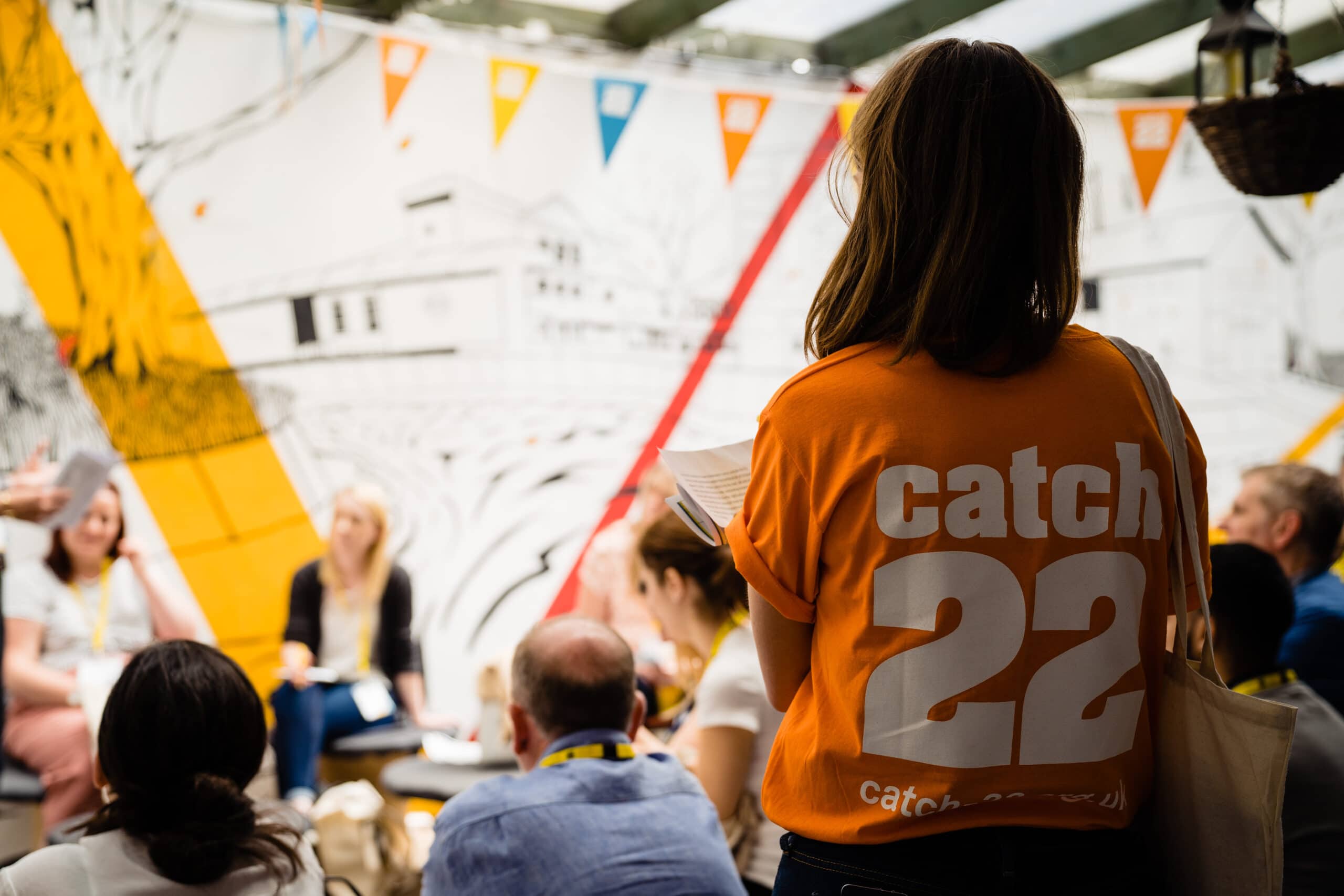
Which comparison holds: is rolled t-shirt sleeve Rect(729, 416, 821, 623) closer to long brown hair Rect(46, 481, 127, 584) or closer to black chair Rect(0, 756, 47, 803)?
black chair Rect(0, 756, 47, 803)

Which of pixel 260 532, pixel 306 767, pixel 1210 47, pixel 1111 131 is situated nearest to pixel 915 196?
pixel 1210 47

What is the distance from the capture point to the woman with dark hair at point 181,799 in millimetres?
1434

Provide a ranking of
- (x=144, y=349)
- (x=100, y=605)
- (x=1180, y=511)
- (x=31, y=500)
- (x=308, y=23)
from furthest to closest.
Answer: (x=308, y=23)
(x=144, y=349)
(x=100, y=605)
(x=31, y=500)
(x=1180, y=511)

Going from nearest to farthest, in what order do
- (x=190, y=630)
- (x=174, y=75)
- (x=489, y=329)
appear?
(x=190, y=630) < (x=174, y=75) < (x=489, y=329)

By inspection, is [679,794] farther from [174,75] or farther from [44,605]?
[174,75]

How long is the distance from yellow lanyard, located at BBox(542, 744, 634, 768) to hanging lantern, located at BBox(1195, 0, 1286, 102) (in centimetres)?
230

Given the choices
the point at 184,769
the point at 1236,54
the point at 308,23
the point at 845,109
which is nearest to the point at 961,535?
the point at 184,769

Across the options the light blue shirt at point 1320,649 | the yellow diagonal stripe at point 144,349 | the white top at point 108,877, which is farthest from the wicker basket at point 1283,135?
the yellow diagonal stripe at point 144,349

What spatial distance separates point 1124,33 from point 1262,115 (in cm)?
286

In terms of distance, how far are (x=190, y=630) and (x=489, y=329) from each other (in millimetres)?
1789

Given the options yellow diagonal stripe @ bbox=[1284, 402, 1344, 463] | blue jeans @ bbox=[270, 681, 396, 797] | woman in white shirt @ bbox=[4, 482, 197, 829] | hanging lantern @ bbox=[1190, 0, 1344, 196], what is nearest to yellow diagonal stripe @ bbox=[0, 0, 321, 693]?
woman in white shirt @ bbox=[4, 482, 197, 829]

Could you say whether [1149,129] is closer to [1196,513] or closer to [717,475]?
[1196,513]

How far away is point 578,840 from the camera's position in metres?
1.61

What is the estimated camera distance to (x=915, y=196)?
1.04 metres
